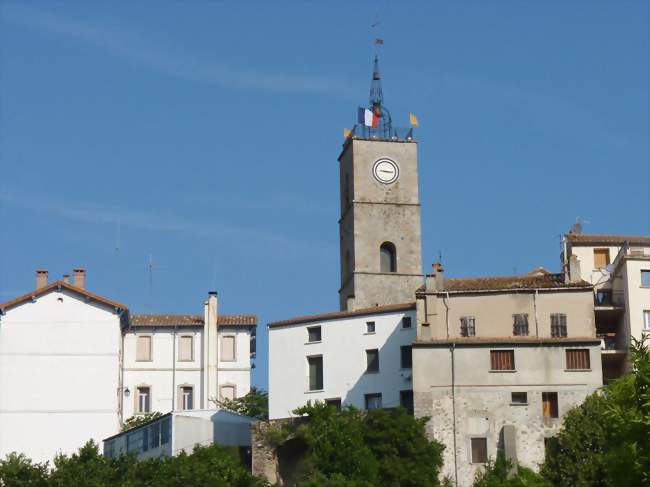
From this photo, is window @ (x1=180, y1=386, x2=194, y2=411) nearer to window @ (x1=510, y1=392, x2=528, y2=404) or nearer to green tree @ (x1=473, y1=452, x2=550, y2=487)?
window @ (x1=510, y1=392, x2=528, y2=404)

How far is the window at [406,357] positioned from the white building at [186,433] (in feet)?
29.8

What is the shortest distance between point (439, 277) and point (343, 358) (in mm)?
6342

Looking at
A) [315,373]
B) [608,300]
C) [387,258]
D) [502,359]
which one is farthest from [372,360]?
[387,258]

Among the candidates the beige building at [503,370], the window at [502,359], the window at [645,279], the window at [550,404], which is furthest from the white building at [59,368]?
the window at [645,279]

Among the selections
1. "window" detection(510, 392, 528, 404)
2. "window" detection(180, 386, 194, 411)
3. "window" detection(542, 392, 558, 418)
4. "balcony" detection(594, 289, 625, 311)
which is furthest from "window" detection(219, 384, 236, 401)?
"window" detection(542, 392, 558, 418)

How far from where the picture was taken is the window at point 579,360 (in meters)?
70.6

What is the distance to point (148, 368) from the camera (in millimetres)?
94688

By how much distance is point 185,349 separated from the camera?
95.3m

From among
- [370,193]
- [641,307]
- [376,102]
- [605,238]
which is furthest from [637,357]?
[376,102]

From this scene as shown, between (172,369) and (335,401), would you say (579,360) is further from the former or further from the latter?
(172,369)

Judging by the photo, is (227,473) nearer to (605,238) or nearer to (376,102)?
(605,238)

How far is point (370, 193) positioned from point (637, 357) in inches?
1704

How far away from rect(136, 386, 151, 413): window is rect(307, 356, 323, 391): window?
19848 millimetres

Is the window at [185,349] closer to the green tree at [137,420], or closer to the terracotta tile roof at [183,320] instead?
the terracotta tile roof at [183,320]
